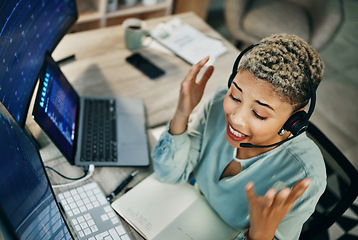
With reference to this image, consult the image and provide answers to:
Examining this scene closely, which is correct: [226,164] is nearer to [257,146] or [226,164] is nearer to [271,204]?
[257,146]

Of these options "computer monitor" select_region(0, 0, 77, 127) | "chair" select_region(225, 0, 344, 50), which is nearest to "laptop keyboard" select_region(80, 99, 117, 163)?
"computer monitor" select_region(0, 0, 77, 127)

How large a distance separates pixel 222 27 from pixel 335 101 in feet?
4.92

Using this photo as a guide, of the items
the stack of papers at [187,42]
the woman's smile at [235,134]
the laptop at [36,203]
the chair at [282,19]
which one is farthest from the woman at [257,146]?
the chair at [282,19]

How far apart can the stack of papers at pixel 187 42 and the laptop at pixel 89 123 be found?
0.41 metres

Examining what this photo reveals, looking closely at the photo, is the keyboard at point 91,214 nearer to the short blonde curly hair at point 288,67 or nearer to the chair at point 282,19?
the short blonde curly hair at point 288,67

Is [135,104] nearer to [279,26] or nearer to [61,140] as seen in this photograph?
[61,140]

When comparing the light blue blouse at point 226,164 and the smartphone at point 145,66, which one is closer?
the light blue blouse at point 226,164

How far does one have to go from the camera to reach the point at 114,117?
1.28m

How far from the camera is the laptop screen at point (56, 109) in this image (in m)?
0.94

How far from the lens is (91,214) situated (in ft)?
3.22

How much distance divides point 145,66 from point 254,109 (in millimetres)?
794

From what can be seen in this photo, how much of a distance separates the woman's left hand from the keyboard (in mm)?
386

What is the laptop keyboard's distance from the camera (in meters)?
1.13

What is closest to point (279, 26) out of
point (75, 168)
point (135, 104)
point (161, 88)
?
point (161, 88)
